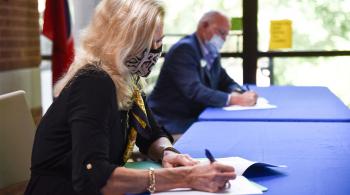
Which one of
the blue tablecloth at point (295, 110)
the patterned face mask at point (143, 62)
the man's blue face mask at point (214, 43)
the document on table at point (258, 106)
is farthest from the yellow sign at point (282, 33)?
the patterned face mask at point (143, 62)

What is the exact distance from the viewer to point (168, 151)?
1.85 m

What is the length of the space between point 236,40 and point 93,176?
12.1 feet

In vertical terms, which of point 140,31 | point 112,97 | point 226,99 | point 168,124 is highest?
point 140,31

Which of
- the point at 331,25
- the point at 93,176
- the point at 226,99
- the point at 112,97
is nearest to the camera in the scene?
the point at 93,176

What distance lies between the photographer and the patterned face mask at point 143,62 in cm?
160

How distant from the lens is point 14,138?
1.94m

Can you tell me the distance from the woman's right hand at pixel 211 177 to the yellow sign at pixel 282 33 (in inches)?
142

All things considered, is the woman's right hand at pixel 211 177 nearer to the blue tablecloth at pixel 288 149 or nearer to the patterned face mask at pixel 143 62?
the blue tablecloth at pixel 288 149

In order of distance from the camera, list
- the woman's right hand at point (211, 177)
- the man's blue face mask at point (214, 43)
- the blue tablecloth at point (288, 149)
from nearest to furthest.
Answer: the woman's right hand at point (211, 177) → the blue tablecloth at point (288, 149) → the man's blue face mask at point (214, 43)

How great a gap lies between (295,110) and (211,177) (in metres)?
1.77

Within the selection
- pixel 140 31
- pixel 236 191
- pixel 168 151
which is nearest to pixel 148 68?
pixel 140 31

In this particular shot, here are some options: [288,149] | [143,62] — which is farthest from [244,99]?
[143,62]

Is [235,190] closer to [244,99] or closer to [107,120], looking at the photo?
[107,120]

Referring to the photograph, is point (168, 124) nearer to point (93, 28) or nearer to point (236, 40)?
point (236, 40)
